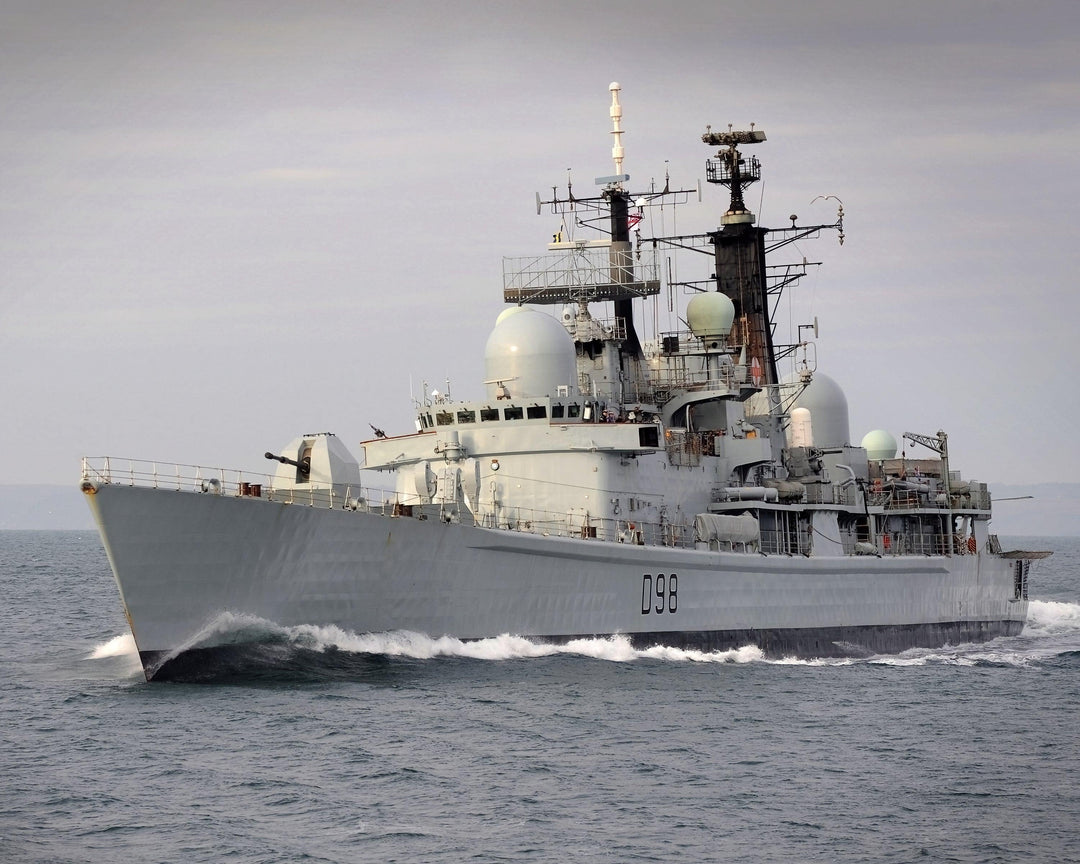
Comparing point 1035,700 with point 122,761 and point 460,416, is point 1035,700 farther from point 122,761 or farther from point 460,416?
point 122,761

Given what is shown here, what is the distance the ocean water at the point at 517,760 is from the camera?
49.4 ft

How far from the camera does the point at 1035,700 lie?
25.9 m

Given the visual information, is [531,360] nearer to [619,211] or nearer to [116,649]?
[619,211]

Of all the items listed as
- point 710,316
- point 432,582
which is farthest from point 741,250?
point 432,582

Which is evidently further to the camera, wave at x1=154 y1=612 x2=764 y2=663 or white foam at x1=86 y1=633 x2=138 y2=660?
white foam at x1=86 y1=633 x2=138 y2=660

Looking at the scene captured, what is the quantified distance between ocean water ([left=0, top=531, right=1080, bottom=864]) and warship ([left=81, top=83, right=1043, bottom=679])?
0.97m

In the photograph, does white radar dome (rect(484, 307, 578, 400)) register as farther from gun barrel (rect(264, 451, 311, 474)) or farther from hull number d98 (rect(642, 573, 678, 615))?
gun barrel (rect(264, 451, 311, 474))

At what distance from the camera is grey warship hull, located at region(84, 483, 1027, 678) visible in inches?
867

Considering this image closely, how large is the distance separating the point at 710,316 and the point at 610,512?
728 cm

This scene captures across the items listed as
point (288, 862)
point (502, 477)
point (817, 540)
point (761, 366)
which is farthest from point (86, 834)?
point (761, 366)

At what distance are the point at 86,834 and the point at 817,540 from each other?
2265 cm

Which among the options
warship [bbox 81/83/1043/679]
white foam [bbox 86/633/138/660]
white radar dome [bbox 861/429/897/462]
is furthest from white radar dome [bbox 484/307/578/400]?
white radar dome [bbox 861/429/897/462]

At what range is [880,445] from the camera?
4653cm

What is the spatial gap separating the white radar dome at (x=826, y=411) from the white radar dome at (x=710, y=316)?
6.60 metres
